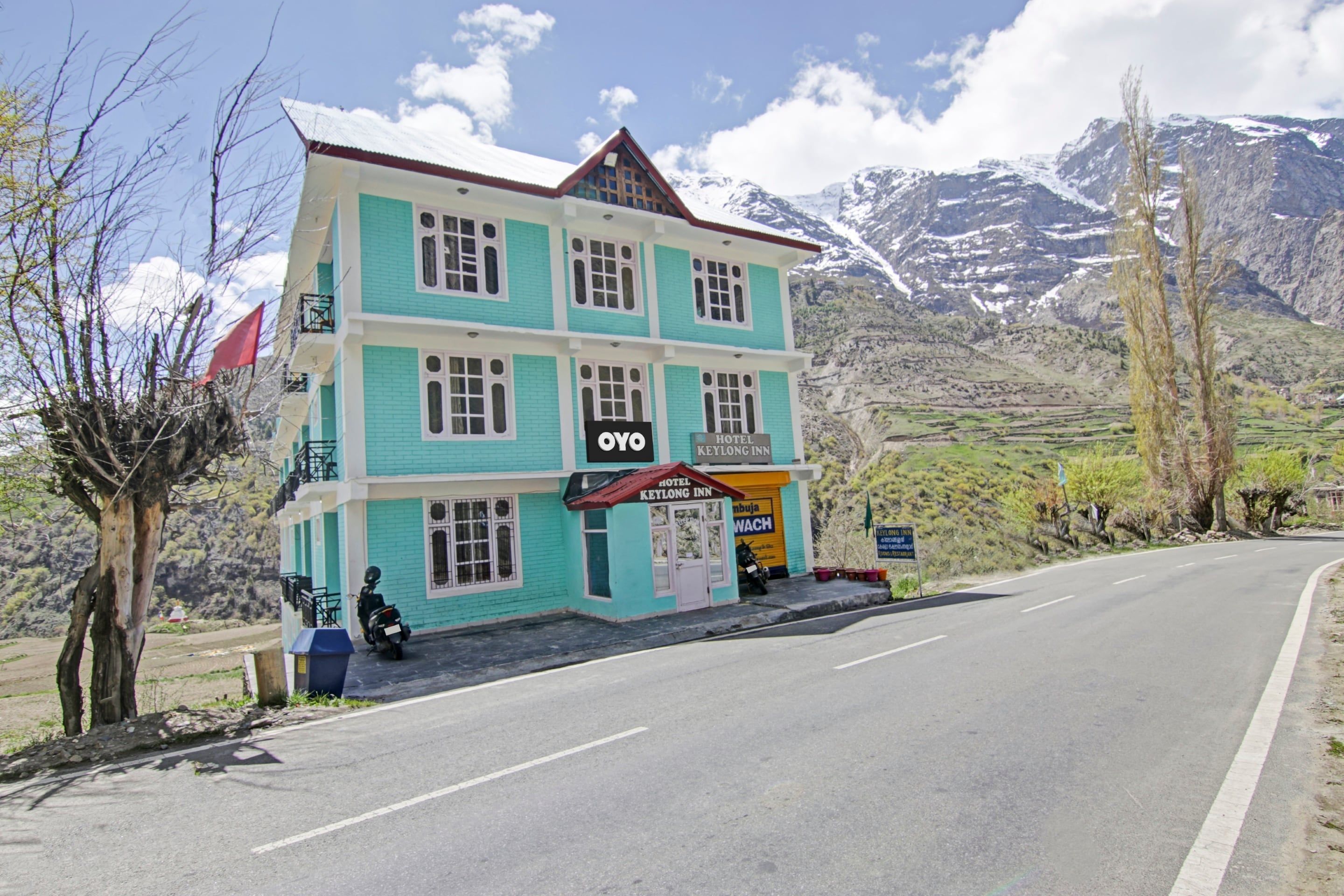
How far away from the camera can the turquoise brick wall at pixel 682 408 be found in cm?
1811

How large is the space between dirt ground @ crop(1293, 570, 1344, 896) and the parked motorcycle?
9757 mm

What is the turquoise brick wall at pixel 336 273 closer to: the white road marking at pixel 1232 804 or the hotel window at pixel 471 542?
the hotel window at pixel 471 542

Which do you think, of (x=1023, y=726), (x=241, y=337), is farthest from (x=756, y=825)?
(x=241, y=337)

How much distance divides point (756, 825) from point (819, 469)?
16280 mm

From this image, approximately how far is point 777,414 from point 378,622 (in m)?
12.0

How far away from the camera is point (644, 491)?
1437 cm

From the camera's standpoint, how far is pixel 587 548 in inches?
607

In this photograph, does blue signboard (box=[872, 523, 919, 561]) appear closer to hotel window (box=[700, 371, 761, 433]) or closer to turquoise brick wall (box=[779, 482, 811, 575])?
turquoise brick wall (box=[779, 482, 811, 575])

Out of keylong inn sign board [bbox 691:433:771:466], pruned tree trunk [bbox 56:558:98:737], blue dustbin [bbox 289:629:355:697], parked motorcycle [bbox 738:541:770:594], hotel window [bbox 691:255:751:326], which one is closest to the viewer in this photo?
pruned tree trunk [bbox 56:558:98:737]

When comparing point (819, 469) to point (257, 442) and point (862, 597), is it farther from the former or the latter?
point (257, 442)

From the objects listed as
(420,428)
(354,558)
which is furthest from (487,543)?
(420,428)

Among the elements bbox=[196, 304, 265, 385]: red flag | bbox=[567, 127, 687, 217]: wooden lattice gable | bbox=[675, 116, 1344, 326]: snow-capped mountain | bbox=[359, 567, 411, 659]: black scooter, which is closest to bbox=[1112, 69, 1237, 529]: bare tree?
bbox=[567, 127, 687, 217]: wooden lattice gable

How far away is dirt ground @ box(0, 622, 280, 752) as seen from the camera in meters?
15.9

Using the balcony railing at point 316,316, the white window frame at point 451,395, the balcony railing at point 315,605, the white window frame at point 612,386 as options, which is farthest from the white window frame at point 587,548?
the balcony railing at point 316,316
